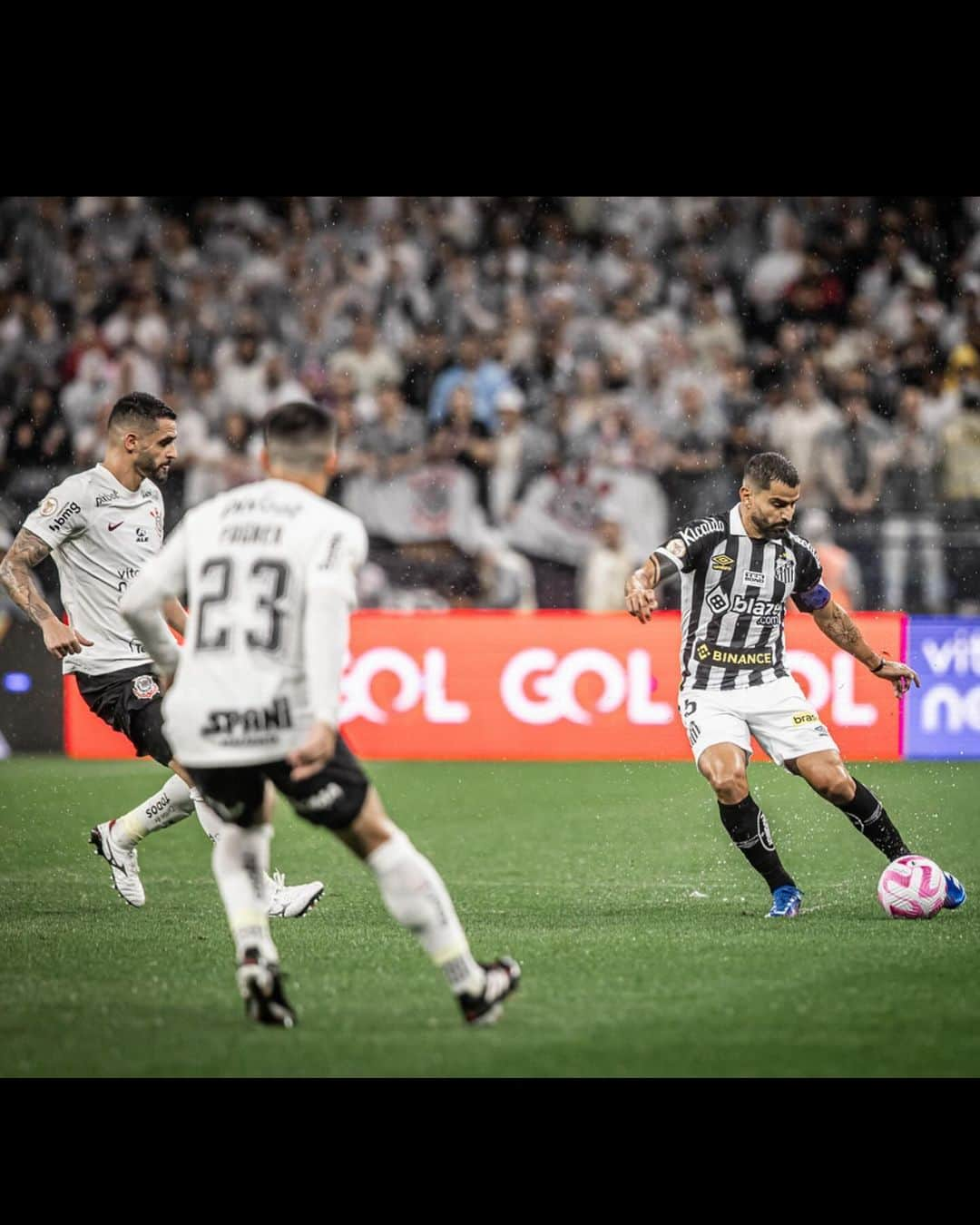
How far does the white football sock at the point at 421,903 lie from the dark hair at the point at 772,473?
2.71m

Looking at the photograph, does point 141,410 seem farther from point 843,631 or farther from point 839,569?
point 839,569

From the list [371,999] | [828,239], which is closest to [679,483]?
[828,239]

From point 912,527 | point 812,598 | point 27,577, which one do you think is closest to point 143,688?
point 27,577

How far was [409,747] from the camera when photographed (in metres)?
11.9

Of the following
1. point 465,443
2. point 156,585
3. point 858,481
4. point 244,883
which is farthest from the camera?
point 465,443

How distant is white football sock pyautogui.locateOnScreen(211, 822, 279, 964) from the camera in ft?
16.1

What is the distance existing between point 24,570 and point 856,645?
340 cm

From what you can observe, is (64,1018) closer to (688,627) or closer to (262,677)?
(262,677)

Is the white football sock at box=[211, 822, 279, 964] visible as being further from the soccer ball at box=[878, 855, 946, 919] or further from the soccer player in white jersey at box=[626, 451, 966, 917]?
the soccer ball at box=[878, 855, 946, 919]

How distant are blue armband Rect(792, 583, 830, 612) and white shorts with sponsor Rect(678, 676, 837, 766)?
0.34m

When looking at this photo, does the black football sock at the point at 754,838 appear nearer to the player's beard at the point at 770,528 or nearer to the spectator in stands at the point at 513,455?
the player's beard at the point at 770,528

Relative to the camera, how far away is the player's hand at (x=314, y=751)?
14.9ft

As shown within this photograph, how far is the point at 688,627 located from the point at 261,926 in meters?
2.87

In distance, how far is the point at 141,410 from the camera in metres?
7.08
